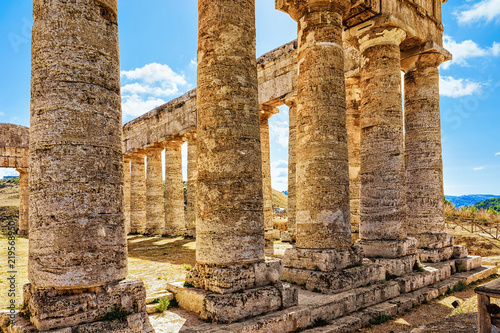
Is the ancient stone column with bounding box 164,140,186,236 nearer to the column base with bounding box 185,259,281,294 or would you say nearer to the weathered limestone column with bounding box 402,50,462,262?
the weathered limestone column with bounding box 402,50,462,262

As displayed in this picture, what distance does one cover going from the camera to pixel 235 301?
5.92m

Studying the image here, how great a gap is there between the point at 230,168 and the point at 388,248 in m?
5.80

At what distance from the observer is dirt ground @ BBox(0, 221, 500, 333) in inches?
269

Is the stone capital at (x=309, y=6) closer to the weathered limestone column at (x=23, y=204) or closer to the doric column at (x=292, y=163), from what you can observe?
the doric column at (x=292, y=163)

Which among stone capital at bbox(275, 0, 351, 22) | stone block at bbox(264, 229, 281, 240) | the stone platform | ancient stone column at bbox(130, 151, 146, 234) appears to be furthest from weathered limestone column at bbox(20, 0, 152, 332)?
ancient stone column at bbox(130, 151, 146, 234)

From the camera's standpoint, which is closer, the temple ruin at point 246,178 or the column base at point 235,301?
the temple ruin at point 246,178

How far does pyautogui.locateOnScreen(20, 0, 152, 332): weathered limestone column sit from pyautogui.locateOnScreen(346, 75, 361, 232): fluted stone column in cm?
1139

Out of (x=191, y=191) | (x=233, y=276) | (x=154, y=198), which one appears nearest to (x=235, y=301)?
(x=233, y=276)

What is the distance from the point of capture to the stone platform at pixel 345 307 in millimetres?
5847

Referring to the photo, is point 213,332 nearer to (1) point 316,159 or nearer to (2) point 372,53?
(1) point 316,159

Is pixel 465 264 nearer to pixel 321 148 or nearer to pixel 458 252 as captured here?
pixel 458 252

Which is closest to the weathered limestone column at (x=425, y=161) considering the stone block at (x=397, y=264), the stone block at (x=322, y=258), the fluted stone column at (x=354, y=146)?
the stone block at (x=397, y=264)

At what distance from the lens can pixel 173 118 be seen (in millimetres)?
22734

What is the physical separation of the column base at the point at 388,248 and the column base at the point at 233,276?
3.97m
